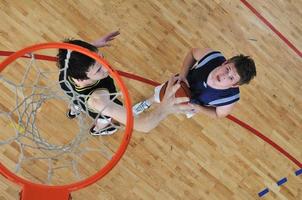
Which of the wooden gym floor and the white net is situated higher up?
the wooden gym floor

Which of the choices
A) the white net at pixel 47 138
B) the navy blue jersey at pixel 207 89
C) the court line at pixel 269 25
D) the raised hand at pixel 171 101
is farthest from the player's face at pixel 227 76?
the court line at pixel 269 25

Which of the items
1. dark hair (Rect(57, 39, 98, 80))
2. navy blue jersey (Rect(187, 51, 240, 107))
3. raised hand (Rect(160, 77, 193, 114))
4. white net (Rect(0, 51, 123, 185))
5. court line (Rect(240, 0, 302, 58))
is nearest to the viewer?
dark hair (Rect(57, 39, 98, 80))

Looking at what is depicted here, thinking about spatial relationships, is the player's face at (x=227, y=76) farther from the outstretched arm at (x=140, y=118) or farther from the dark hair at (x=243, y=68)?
the outstretched arm at (x=140, y=118)

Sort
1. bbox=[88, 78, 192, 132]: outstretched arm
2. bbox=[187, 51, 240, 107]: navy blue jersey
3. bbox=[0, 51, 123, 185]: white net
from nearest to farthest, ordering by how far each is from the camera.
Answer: bbox=[88, 78, 192, 132]: outstretched arm
bbox=[187, 51, 240, 107]: navy blue jersey
bbox=[0, 51, 123, 185]: white net

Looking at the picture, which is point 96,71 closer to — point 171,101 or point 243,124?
point 171,101

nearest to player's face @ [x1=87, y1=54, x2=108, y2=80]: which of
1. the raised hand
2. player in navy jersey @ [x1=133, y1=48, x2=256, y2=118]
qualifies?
the raised hand

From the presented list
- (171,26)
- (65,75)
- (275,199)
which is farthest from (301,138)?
(65,75)

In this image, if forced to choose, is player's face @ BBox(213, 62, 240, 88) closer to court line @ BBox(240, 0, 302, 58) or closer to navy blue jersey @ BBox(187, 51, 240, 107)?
navy blue jersey @ BBox(187, 51, 240, 107)

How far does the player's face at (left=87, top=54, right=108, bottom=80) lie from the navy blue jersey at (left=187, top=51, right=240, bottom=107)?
0.91 meters

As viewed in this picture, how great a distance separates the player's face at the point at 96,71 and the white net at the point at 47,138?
1.01 m

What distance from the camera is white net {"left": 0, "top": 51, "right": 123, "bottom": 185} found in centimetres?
358

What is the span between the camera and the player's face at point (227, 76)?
2.84 meters

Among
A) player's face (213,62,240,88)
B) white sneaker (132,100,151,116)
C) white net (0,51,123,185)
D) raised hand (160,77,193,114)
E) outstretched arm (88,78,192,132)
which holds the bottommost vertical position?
white net (0,51,123,185)

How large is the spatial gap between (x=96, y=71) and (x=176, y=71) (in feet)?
5.86
